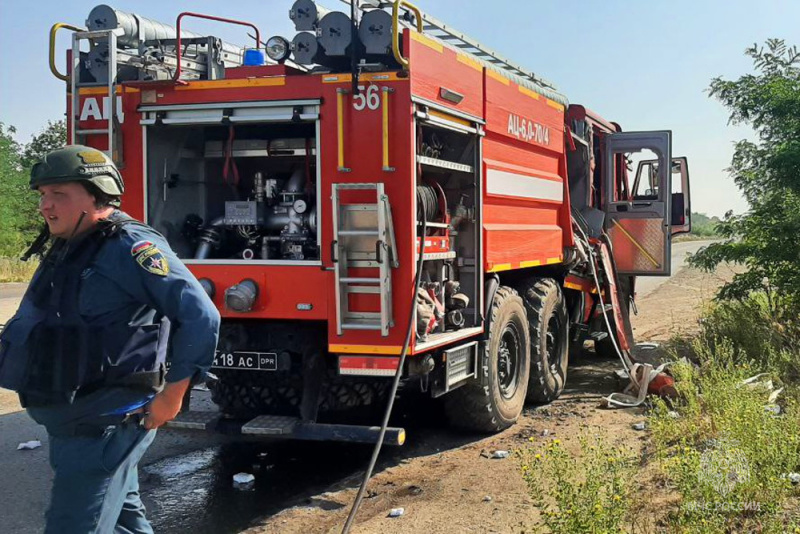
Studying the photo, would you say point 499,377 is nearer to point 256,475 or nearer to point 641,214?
point 256,475

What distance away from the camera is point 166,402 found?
278 cm

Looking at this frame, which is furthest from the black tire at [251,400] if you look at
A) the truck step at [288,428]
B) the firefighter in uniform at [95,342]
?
the firefighter in uniform at [95,342]

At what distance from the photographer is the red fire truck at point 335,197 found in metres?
5.23

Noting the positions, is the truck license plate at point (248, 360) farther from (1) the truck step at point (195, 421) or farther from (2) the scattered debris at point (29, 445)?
(2) the scattered debris at point (29, 445)

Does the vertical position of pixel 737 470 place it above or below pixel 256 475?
above

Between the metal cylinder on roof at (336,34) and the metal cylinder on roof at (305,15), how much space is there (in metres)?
0.29

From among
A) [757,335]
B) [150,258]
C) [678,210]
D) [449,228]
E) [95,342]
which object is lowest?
[757,335]

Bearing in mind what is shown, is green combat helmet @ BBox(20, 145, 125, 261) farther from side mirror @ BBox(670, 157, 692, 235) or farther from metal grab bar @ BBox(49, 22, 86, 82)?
side mirror @ BBox(670, 157, 692, 235)

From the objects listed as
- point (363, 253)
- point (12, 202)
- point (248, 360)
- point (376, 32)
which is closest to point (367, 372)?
point (363, 253)

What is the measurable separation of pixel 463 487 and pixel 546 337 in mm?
2838

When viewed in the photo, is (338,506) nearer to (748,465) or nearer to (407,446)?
(407,446)

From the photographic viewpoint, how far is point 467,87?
6094mm

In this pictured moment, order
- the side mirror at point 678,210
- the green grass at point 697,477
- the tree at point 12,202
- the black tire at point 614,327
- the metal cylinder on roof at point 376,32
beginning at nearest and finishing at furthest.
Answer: the green grass at point 697,477
the metal cylinder on roof at point 376,32
the black tire at point 614,327
the side mirror at point 678,210
the tree at point 12,202

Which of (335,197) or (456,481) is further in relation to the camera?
(456,481)
